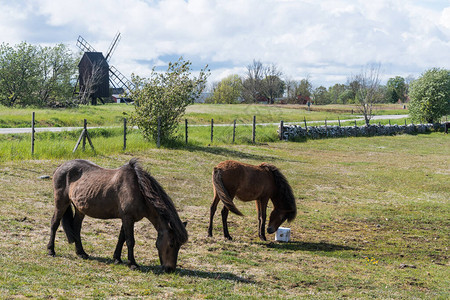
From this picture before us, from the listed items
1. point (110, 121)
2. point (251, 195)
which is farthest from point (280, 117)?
point (251, 195)

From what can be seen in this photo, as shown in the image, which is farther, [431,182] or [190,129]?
[190,129]

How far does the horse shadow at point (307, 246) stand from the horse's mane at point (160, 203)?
10.9 feet

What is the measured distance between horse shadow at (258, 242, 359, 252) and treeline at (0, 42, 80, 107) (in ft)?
135

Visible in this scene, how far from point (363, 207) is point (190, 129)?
19304 mm

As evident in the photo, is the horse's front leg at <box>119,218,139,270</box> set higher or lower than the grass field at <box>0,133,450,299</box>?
higher

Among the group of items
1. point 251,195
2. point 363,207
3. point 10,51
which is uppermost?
point 10,51

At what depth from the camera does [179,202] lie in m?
12.8

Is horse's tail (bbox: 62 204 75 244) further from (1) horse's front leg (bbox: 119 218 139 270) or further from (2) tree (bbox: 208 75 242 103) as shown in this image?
(2) tree (bbox: 208 75 242 103)

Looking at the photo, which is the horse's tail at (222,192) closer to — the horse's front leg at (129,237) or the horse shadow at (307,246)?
the horse shadow at (307,246)

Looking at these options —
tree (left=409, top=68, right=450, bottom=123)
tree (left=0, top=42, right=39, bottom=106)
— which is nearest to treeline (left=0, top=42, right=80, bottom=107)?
tree (left=0, top=42, right=39, bottom=106)

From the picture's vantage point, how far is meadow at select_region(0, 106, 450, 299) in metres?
6.22

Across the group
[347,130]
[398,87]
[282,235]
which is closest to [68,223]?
[282,235]

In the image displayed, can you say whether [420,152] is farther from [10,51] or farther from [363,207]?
[10,51]

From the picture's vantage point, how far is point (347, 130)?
39156 mm
